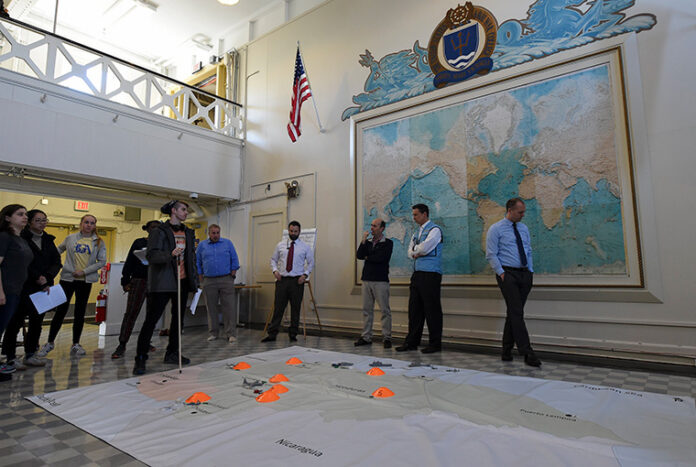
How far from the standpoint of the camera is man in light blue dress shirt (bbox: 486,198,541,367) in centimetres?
379

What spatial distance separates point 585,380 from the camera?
3088mm

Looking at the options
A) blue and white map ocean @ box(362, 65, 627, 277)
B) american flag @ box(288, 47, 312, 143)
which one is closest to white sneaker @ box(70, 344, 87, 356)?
blue and white map ocean @ box(362, 65, 627, 277)

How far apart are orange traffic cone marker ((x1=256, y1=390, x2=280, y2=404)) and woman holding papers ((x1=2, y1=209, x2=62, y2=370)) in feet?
8.09

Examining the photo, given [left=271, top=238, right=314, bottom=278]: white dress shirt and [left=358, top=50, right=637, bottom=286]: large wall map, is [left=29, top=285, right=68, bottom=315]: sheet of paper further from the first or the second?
[left=358, top=50, right=637, bottom=286]: large wall map

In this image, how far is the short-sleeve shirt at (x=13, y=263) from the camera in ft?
9.50

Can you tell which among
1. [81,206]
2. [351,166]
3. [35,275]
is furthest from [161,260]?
[81,206]

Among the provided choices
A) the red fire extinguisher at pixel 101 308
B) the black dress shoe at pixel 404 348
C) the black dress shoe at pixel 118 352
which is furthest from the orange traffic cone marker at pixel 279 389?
the red fire extinguisher at pixel 101 308

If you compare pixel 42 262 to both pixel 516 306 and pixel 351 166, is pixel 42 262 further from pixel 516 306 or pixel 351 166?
pixel 516 306

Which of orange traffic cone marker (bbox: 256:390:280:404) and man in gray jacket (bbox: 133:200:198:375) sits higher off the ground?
man in gray jacket (bbox: 133:200:198:375)

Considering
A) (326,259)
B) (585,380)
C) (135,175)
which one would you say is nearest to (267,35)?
(135,175)

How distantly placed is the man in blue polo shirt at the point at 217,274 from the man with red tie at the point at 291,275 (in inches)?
24.4

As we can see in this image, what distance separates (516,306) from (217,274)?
150 inches

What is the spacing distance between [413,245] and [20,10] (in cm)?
932

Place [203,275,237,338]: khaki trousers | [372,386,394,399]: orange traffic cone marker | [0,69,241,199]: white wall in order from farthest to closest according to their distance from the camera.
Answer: [203,275,237,338]: khaki trousers, [0,69,241,199]: white wall, [372,386,394,399]: orange traffic cone marker
